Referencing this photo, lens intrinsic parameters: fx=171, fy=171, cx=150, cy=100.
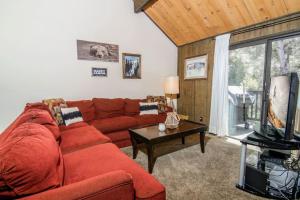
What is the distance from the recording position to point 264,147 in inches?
68.6

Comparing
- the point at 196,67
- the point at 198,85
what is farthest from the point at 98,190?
the point at 196,67

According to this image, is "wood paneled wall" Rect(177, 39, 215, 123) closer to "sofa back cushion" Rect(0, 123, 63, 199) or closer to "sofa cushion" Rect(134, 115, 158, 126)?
"sofa cushion" Rect(134, 115, 158, 126)

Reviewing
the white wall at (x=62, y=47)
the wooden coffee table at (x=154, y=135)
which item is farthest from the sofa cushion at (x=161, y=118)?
the white wall at (x=62, y=47)

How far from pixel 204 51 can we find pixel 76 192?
157 inches

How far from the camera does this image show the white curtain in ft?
11.6

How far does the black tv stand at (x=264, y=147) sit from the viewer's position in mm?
1657

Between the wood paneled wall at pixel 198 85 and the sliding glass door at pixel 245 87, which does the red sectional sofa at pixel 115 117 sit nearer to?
the wood paneled wall at pixel 198 85

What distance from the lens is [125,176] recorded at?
37.5 inches

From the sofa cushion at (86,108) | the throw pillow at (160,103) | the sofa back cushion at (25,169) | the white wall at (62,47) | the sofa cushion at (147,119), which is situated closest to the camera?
the sofa back cushion at (25,169)

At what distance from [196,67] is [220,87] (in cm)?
92

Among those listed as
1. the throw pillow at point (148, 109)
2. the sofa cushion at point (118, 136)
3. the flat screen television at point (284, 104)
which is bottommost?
the sofa cushion at point (118, 136)

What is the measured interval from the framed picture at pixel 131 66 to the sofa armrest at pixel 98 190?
3315mm

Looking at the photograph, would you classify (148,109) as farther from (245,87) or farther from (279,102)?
(279,102)

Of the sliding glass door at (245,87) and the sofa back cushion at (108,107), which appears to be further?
the sofa back cushion at (108,107)
